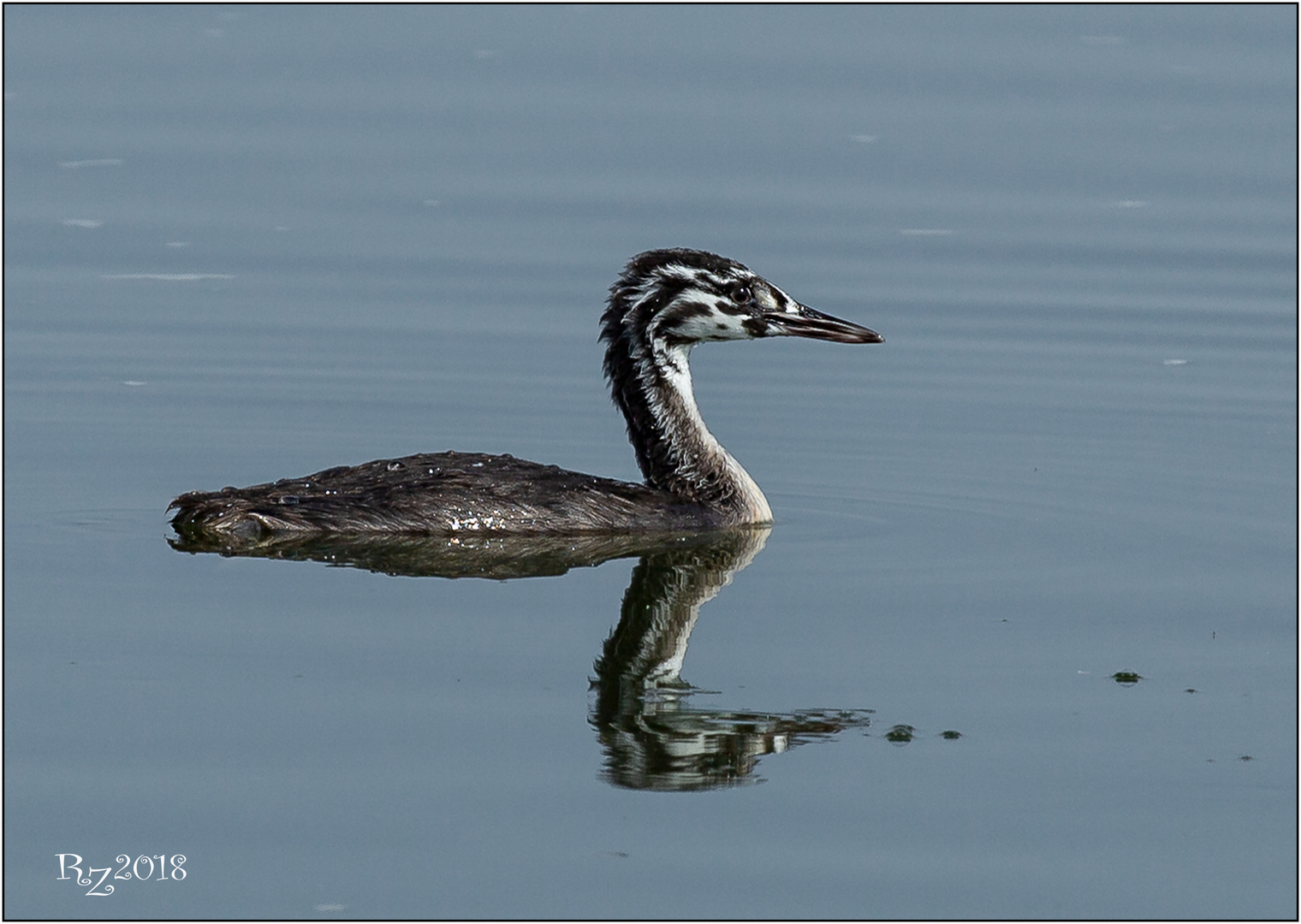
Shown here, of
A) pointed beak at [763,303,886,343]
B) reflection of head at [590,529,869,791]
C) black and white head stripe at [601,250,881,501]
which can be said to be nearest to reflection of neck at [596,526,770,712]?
reflection of head at [590,529,869,791]

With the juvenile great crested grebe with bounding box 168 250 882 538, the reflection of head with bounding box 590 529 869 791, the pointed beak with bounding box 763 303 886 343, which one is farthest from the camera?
the pointed beak with bounding box 763 303 886 343

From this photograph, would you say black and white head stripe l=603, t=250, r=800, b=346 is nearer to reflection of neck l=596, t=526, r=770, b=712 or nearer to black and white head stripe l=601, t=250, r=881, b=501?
black and white head stripe l=601, t=250, r=881, b=501

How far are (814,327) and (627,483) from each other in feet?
4.60

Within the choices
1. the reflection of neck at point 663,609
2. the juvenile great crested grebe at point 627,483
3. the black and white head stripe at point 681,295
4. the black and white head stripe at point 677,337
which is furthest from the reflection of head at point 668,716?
the black and white head stripe at point 681,295

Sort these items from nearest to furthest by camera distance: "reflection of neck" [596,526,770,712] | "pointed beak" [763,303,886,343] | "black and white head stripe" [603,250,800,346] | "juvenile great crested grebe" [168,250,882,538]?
"reflection of neck" [596,526,770,712] < "juvenile great crested grebe" [168,250,882,538] < "black and white head stripe" [603,250,800,346] < "pointed beak" [763,303,886,343]

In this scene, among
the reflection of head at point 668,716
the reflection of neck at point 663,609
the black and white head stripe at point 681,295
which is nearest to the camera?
the reflection of head at point 668,716

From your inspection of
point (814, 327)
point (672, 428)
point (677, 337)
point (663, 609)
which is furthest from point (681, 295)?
point (663, 609)

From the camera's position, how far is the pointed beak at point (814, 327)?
1334 centimetres

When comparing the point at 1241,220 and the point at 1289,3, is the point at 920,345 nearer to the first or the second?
the point at 1241,220

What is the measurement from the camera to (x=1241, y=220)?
18.9 m

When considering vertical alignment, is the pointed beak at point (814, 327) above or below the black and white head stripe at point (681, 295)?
below

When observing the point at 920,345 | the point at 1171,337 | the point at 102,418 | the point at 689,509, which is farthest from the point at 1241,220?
the point at 102,418

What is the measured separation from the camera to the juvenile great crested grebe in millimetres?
12227

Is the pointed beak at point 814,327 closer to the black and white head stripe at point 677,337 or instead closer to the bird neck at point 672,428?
the black and white head stripe at point 677,337
